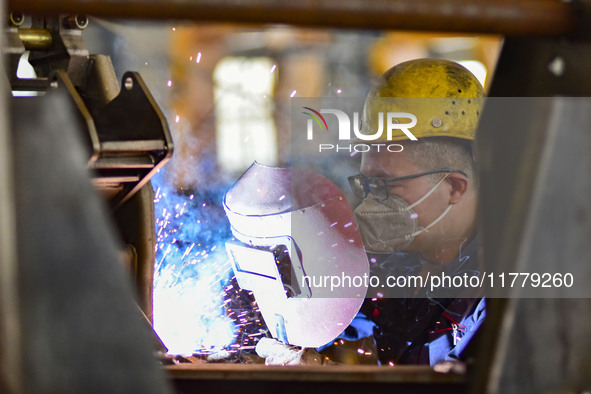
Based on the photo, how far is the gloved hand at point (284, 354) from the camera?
9.54 ft

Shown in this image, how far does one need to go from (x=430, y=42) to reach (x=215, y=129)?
324 cm

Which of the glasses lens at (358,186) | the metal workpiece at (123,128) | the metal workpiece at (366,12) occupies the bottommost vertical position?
the glasses lens at (358,186)

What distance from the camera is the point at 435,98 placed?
8.75 ft

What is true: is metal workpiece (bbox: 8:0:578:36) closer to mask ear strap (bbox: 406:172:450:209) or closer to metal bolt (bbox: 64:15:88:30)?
metal bolt (bbox: 64:15:88:30)

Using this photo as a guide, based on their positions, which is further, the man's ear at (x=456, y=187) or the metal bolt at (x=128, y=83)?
the man's ear at (x=456, y=187)

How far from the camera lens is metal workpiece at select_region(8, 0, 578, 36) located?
22.0 inches

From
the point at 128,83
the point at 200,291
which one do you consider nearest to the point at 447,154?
the point at 200,291

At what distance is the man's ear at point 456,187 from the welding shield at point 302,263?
463 millimetres

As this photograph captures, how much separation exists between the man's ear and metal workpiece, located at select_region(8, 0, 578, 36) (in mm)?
2131

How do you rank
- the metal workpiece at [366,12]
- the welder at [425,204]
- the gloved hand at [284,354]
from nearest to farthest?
the metal workpiece at [366,12], the welder at [425,204], the gloved hand at [284,354]

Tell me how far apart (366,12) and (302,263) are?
2.43 m

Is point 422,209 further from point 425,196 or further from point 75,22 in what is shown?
point 75,22

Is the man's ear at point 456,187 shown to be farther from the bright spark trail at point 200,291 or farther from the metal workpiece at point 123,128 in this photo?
the metal workpiece at point 123,128

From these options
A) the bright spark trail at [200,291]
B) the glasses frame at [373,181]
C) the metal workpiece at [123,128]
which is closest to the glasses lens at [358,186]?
the glasses frame at [373,181]
